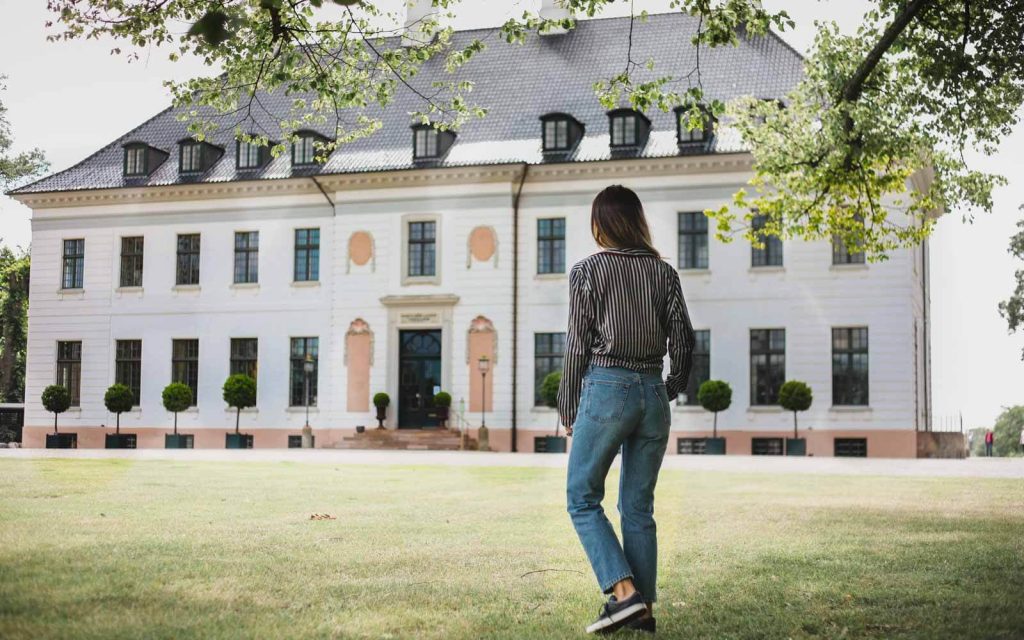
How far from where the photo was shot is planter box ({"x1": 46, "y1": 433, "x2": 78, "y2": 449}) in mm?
35281

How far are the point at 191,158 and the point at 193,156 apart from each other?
98mm

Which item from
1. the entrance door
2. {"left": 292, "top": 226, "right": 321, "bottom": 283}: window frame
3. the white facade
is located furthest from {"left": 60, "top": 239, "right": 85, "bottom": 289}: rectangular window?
the entrance door

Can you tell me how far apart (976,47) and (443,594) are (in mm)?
9162

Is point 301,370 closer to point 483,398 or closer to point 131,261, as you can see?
point 483,398

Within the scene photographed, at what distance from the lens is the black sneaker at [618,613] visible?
176 inches

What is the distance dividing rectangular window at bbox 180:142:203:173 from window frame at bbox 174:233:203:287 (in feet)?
6.79

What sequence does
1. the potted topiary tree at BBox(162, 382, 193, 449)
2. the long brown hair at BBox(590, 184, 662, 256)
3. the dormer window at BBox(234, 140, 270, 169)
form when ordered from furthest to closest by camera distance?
the dormer window at BBox(234, 140, 270, 169), the potted topiary tree at BBox(162, 382, 193, 449), the long brown hair at BBox(590, 184, 662, 256)

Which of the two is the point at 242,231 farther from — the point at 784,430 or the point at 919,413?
the point at 919,413

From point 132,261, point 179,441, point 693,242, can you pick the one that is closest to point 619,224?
point 693,242

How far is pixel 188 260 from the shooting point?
36469 mm

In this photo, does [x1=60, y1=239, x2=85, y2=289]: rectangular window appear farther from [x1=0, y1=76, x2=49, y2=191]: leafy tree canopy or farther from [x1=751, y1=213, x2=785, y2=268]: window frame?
[x1=751, y1=213, x2=785, y2=268]: window frame

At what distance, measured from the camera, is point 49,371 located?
120ft

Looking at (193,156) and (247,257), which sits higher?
(193,156)

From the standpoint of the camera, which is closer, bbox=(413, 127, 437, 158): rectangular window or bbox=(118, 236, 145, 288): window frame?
bbox=(413, 127, 437, 158): rectangular window
